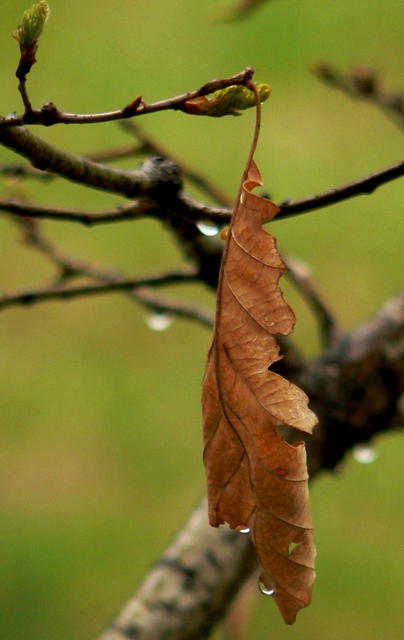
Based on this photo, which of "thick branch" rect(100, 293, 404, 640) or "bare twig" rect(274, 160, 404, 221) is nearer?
"bare twig" rect(274, 160, 404, 221)

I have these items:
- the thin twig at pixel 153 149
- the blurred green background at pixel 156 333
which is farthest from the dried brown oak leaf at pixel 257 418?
the blurred green background at pixel 156 333

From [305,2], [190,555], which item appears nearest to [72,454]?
[190,555]

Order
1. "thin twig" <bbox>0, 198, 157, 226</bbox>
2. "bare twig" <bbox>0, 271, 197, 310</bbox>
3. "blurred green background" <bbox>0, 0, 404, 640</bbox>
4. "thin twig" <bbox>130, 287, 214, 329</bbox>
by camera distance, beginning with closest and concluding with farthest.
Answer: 1. "thin twig" <bbox>0, 198, 157, 226</bbox>
2. "bare twig" <bbox>0, 271, 197, 310</bbox>
3. "thin twig" <bbox>130, 287, 214, 329</bbox>
4. "blurred green background" <bbox>0, 0, 404, 640</bbox>

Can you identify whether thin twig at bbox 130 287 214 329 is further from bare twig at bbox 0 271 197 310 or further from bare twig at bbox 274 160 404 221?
bare twig at bbox 274 160 404 221

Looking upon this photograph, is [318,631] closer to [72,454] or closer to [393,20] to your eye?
[72,454]

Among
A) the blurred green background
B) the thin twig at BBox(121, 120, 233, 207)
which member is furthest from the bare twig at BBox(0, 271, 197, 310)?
the blurred green background

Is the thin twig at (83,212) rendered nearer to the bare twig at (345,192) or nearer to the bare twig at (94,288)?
the bare twig at (345,192)
